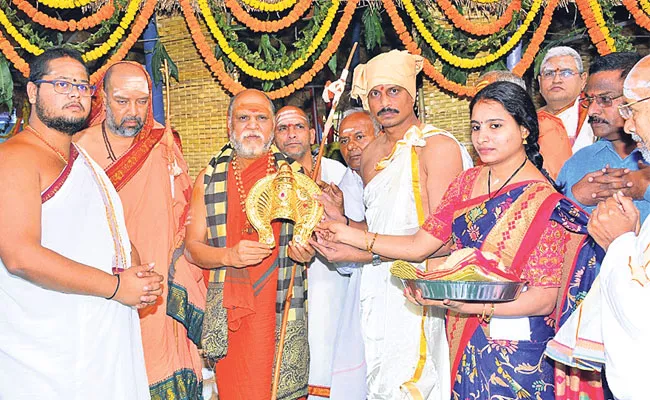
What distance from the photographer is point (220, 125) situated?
20.7ft

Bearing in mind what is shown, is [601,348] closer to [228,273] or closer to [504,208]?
[504,208]

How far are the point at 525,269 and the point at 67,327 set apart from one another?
1.90 m

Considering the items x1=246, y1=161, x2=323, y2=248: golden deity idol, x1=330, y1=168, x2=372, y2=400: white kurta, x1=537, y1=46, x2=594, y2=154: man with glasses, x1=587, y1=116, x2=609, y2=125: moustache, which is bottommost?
x1=330, y1=168, x2=372, y2=400: white kurta

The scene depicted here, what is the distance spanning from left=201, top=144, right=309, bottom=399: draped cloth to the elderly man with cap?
1.33ft

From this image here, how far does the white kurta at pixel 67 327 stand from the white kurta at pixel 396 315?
1380mm

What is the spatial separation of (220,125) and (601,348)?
13.7 ft

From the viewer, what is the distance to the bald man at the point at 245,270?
13.5ft

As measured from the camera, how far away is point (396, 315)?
4188 millimetres

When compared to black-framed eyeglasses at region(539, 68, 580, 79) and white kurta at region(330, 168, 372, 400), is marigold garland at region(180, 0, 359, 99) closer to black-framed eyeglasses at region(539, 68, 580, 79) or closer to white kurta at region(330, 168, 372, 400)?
white kurta at region(330, 168, 372, 400)

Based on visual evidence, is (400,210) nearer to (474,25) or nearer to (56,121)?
(56,121)

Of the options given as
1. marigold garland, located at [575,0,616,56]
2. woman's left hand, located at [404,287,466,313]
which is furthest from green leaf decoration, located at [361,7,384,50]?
woman's left hand, located at [404,287,466,313]

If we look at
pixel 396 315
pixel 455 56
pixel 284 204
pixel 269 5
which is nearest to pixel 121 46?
pixel 269 5

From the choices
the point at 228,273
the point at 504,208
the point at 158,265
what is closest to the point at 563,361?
the point at 504,208

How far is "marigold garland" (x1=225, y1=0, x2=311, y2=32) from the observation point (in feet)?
19.5
